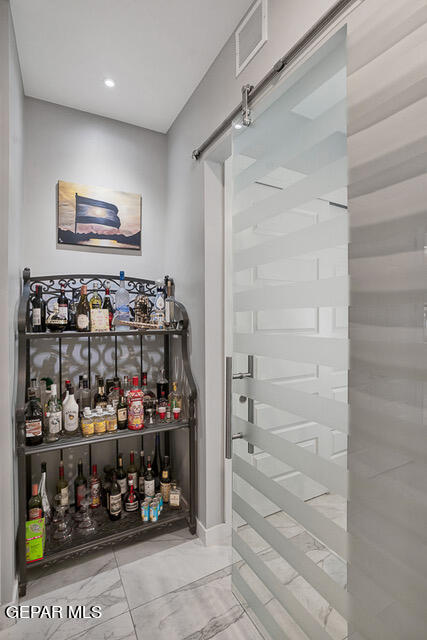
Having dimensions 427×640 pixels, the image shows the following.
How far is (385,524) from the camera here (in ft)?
2.81

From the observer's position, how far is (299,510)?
1.11 m

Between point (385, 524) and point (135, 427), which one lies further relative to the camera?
point (135, 427)

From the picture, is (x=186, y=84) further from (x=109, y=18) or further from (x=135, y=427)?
(x=135, y=427)

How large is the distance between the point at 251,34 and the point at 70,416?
6.66 feet

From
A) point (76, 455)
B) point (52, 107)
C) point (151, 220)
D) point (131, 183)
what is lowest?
point (76, 455)

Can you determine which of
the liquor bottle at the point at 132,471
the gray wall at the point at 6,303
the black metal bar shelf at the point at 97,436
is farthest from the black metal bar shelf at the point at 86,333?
the liquor bottle at the point at 132,471

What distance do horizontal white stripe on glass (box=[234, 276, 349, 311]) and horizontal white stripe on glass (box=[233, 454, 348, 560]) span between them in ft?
2.19

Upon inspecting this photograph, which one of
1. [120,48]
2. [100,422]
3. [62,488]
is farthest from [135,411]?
[120,48]

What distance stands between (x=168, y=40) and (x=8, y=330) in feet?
5.19

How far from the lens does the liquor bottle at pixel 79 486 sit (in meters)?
1.96

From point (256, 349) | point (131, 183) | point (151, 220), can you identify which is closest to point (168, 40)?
point (131, 183)

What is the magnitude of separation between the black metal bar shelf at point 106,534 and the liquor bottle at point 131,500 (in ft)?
0.10

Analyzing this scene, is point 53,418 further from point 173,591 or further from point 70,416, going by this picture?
point 173,591

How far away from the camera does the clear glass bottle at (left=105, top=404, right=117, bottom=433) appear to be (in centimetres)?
182
